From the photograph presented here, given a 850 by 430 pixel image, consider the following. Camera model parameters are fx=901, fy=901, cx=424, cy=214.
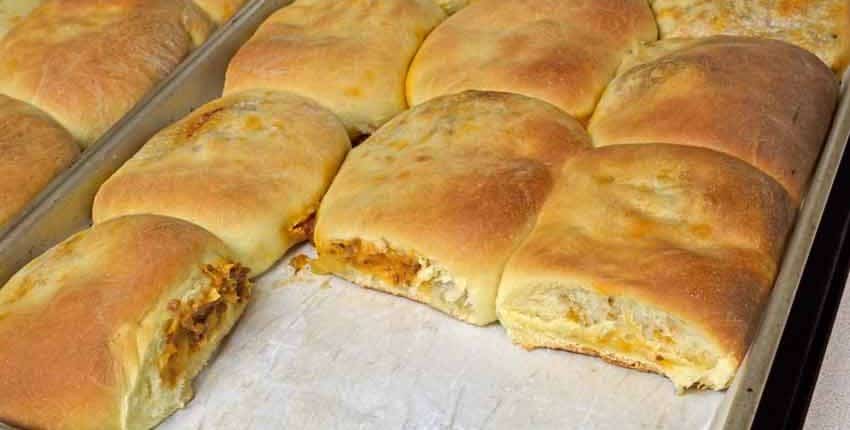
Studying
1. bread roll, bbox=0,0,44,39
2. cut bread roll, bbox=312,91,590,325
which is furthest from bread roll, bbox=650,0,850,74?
bread roll, bbox=0,0,44,39

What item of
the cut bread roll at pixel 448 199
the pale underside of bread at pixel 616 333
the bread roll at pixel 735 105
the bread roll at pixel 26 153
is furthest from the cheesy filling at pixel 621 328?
the bread roll at pixel 26 153

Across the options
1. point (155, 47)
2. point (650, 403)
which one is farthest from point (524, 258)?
point (155, 47)

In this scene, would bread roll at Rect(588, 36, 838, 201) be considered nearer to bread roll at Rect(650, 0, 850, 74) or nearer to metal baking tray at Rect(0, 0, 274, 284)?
bread roll at Rect(650, 0, 850, 74)

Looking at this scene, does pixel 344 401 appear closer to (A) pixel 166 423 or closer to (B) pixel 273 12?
(A) pixel 166 423

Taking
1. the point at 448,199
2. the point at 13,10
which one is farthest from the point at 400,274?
the point at 13,10

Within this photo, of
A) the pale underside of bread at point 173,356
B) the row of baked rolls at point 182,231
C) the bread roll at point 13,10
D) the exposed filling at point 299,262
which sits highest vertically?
the bread roll at point 13,10

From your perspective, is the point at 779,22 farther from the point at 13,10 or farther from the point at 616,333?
the point at 13,10

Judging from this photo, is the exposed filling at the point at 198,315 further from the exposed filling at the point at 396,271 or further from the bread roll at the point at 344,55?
the bread roll at the point at 344,55
